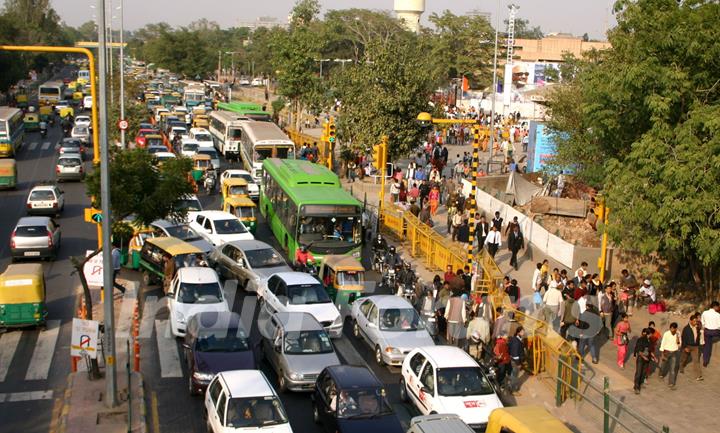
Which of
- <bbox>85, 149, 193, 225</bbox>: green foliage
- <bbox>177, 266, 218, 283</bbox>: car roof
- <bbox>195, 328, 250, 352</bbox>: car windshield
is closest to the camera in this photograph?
<bbox>195, 328, 250, 352</bbox>: car windshield

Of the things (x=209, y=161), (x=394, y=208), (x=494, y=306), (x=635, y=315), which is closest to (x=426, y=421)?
(x=494, y=306)

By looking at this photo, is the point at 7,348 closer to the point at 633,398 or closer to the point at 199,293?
the point at 199,293

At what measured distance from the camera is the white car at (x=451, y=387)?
49.7 ft

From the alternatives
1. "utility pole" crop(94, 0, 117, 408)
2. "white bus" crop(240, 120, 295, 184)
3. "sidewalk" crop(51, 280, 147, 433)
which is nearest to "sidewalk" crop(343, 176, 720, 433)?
"sidewalk" crop(51, 280, 147, 433)

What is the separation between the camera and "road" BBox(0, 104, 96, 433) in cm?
1611

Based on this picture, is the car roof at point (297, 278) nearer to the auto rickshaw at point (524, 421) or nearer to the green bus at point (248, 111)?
the auto rickshaw at point (524, 421)

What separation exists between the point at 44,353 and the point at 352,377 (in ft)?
27.1

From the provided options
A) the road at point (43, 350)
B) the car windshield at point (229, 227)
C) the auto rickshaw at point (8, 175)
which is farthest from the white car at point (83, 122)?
the car windshield at point (229, 227)

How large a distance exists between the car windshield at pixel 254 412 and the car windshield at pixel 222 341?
3.43 m

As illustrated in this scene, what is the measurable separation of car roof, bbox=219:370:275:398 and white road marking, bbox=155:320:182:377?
3956 millimetres

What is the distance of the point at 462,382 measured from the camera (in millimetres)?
15531

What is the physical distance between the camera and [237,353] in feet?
56.1

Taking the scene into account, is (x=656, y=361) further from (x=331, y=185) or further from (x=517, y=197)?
(x=517, y=197)

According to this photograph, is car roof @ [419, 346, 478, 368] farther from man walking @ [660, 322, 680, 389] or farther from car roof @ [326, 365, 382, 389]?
man walking @ [660, 322, 680, 389]
